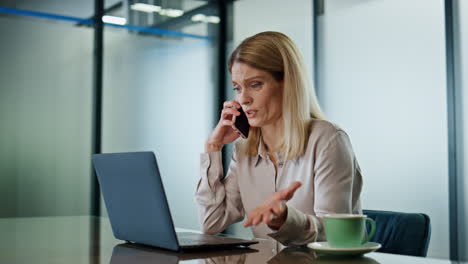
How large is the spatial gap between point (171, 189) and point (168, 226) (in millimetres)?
3695

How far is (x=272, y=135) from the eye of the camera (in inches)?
76.5

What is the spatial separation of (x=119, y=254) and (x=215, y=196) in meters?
0.64

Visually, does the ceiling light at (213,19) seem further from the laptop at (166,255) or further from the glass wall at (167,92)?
the laptop at (166,255)

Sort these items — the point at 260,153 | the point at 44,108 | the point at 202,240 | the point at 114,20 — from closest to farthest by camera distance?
the point at 202,240 → the point at 260,153 → the point at 44,108 → the point at 114,20

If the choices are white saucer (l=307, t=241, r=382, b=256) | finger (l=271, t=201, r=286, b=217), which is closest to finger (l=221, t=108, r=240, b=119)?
finger (l=271, t=201, r=286, b=217)

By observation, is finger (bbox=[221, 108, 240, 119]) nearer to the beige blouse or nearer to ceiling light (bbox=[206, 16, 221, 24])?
the beige blouse

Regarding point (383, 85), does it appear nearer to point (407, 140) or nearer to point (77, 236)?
point (407, 140)

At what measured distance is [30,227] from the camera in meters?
2.12

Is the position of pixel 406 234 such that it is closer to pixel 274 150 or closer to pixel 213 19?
pixel 274 150

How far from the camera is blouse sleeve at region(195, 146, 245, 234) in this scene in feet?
6.25

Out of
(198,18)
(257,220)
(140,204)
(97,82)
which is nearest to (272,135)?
(140,204)

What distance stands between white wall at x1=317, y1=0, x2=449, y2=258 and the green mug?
2.52m

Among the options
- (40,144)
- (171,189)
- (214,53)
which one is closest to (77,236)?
(40,144)

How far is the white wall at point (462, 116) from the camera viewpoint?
334 cm
